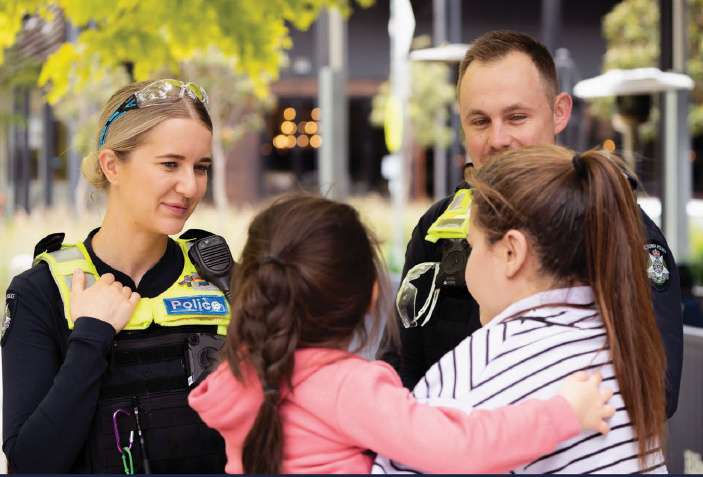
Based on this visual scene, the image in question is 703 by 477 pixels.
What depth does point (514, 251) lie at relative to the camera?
1.52 metres

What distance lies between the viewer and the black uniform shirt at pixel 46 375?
1.72 metres

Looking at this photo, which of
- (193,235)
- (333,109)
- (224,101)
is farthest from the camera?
(224,101)

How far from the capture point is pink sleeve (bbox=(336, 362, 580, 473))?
1.36m

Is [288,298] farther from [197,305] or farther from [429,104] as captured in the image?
[429,104]

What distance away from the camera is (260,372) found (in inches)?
57.5

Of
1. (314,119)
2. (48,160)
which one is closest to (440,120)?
(314,119)

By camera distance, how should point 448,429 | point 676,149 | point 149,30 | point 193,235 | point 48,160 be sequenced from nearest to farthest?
point 448,429
point 193,235
point 149,30
point 676,149
point 48,160

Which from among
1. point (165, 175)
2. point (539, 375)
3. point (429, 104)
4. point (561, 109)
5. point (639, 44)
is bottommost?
point (539, 375)

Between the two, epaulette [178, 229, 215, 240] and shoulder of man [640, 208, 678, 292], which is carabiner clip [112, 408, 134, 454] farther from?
shoulder of man [640, 208, 678, 292]

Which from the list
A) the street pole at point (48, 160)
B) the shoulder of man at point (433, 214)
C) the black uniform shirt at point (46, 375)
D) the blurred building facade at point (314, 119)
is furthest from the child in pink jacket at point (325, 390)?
the street pole at point (48, 160)

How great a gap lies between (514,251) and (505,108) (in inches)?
25.6

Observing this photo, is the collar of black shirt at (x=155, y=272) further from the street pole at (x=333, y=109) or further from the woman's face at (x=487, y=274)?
the street pole at (x=333, y=109)

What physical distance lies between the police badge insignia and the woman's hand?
99 cm

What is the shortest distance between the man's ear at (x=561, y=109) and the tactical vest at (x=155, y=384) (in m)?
0.87
